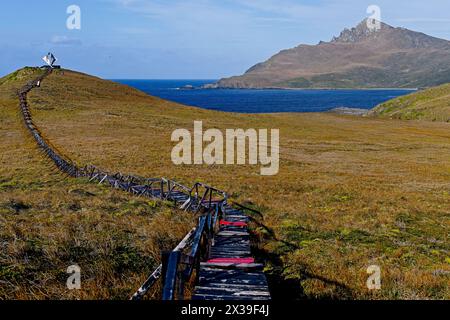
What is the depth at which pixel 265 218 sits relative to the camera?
1934 cm

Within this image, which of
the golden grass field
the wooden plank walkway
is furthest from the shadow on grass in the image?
the wooden plank walkway

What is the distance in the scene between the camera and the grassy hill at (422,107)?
11831 cm

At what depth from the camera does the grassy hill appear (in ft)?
388

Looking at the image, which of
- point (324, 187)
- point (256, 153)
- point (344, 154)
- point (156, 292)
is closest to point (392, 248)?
point (156, 292)

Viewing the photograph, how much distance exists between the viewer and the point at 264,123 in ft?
291

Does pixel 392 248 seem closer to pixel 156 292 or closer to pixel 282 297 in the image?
pixel 282 297

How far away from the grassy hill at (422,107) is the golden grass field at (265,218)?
6808cm
